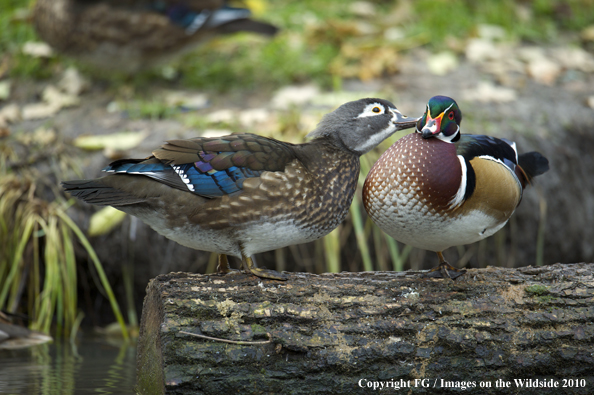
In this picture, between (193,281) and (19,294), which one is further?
(19,294)

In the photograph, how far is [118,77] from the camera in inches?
212

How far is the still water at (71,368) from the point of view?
2.86 metres

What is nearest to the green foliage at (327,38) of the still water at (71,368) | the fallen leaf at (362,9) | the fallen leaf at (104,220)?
the fallen leaf at (362,9)

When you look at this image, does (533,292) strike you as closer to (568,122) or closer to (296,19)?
(568,122)

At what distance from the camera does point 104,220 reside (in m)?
3.90

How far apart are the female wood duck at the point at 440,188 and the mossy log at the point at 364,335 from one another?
0.22 meters

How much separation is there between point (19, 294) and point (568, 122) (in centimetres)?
406

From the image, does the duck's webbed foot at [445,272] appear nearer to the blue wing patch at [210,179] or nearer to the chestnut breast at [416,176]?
the chestnut breast at [416,176]

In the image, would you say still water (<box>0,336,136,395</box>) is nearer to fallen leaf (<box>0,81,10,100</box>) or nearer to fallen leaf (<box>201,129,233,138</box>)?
fallen leaf (<box>201,129,233,138</box>)

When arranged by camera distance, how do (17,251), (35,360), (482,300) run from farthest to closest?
(17,251) < (35,360) < (482,300)

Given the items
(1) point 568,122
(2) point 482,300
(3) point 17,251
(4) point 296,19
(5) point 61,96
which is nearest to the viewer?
(2) point 482,300

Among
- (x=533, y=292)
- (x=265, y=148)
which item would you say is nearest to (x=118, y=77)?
(x=265, y=148)

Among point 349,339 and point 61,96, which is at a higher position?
point 61,96

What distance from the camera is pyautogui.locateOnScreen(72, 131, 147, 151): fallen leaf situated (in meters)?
4.20
